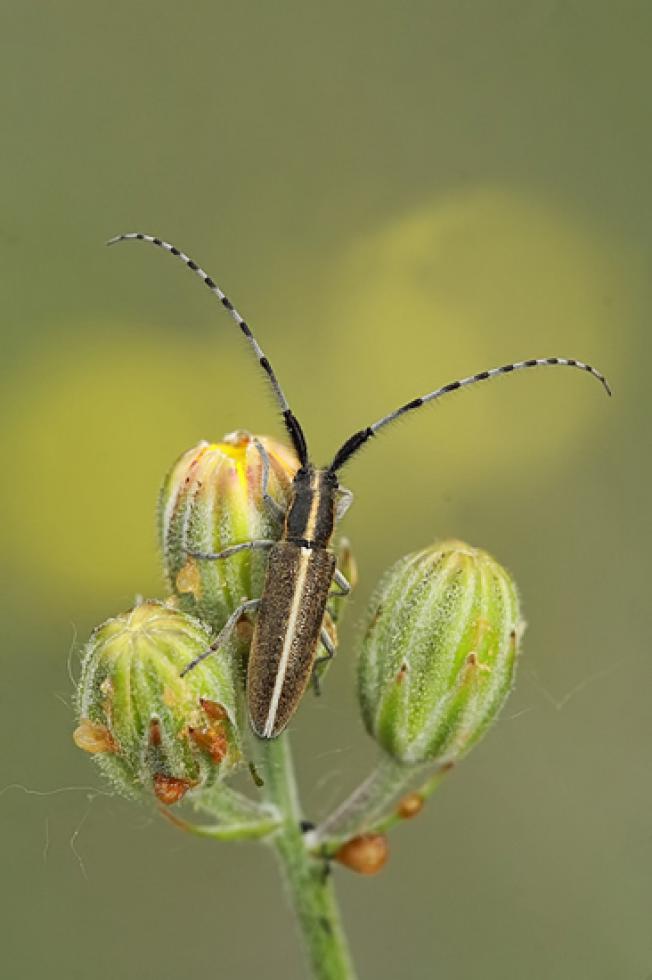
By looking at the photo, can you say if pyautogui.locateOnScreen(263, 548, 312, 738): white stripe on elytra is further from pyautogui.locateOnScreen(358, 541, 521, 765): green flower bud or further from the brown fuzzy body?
pyautogui.locateOnScreen(358, 541, 521, 765): green flower bud

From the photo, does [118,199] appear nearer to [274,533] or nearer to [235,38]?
[235,38]

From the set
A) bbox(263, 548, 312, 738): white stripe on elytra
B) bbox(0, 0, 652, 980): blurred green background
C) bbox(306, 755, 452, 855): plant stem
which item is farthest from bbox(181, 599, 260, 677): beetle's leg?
bbox(0, 0, 652, 980): blurred green background

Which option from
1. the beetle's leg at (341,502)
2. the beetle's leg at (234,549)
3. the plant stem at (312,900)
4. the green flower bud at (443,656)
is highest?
the beetle's leg at (341,502)

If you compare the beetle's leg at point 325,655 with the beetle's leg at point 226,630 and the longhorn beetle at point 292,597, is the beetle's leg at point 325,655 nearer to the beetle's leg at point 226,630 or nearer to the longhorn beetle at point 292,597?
the longhorn beetle at point 292,597

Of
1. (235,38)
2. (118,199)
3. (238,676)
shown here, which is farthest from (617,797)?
(235,38)

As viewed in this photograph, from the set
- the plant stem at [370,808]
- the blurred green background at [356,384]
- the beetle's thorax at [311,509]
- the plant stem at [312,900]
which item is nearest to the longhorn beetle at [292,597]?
the beetle's thorax at [311,509]

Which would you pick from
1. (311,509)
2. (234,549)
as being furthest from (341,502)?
(234,549)

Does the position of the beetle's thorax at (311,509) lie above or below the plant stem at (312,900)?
above
